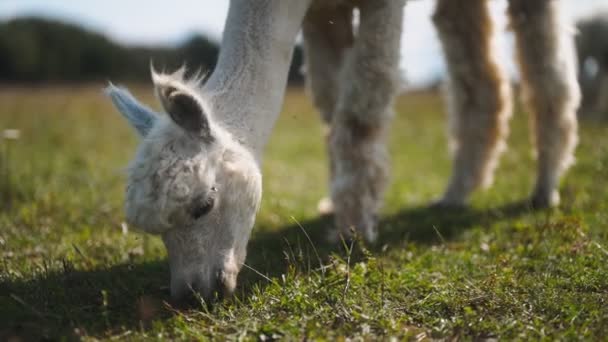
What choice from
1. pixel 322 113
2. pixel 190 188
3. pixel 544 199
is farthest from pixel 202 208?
pixel 544 199

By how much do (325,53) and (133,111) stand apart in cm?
236

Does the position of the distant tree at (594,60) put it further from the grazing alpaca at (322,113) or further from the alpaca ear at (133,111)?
the alpaca ear at (133,111)

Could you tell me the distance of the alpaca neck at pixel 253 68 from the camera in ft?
11.1

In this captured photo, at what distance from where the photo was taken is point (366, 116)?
4250 mm

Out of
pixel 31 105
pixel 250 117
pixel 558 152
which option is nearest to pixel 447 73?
pixel 558 152

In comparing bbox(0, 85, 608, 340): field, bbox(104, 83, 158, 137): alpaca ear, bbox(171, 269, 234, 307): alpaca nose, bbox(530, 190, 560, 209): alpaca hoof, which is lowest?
bbox(530, 190, 560, 209): alpaca hoof

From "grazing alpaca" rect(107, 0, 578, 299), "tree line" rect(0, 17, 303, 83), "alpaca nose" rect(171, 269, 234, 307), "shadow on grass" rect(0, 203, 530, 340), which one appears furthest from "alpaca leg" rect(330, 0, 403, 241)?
"tree line" rect(0, 17, 303, 83)

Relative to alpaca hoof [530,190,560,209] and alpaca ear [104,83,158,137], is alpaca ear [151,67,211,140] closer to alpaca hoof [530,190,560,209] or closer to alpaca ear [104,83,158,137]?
alpaca ear [104,83,158,137]

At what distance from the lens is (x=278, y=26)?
148 inches

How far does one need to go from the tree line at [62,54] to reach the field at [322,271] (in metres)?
38.2

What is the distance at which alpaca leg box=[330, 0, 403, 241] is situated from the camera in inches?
166

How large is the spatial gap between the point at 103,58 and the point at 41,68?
17.5 ft

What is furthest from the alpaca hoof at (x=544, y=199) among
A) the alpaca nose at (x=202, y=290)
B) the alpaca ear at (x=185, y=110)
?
the alpaca ear at (x=185, y=110)

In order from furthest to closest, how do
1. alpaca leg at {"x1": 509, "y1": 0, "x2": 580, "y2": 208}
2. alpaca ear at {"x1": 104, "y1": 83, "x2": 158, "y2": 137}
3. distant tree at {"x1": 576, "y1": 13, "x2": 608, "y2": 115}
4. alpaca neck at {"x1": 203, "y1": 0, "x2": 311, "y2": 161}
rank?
distant tree at {"x1": 576, "y1": 13, "x2": 608, "y2": 115} → alpaca leg at {"x1": 509, "y1": 0, "x2": 580, "y2": 208} → alpaca neck at {"x1": 203, "y1": 0, "x2": 311, "y2": 161} → alpaca ear at {"x1": 104, "y1": 83, "x2": 158, "y2": 137}
